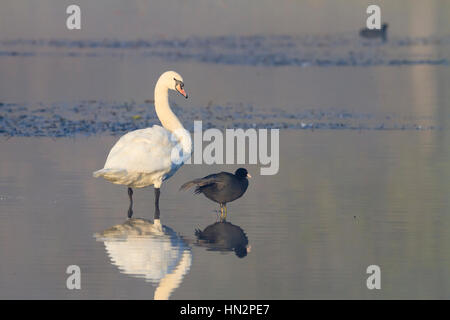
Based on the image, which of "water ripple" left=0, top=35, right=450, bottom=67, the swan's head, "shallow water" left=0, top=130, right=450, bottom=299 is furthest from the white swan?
"water ripple" left=0, top=35, right=450, bottom=67

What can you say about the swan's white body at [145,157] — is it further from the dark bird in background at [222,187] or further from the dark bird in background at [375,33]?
the dark bird in background at [375,33]

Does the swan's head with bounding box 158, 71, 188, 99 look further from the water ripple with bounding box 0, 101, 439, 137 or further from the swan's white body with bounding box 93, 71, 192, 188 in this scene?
the water ripple with bounding box 0, 101, 439, 137

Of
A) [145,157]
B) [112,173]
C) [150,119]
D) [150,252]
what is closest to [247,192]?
[145,157]

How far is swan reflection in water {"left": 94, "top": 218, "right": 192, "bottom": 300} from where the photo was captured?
9.37 m

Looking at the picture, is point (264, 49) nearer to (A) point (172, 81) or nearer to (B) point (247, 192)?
(A) point (172, 81)

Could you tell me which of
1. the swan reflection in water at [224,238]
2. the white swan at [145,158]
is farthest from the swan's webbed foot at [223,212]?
the white swan at [145,158]

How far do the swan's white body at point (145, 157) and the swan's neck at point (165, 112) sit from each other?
742 mm

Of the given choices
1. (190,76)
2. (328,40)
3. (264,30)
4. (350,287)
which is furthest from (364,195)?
(264,30)

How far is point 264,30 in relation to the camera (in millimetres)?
61812

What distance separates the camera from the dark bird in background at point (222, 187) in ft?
40.7

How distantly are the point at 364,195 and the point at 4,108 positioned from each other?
38.4ft

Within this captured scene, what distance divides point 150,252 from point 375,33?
152 feet

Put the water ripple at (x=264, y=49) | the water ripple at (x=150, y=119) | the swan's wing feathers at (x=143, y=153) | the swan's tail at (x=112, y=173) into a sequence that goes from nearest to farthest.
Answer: the swan's tail at (x=112, y=173) < the swan's wing feathers at (x=143, y=153) < the water ripple at (x=150, y=119) < the water ripple at (x=264, y=49)

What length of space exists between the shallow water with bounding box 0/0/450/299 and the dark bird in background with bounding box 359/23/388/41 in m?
17.0
